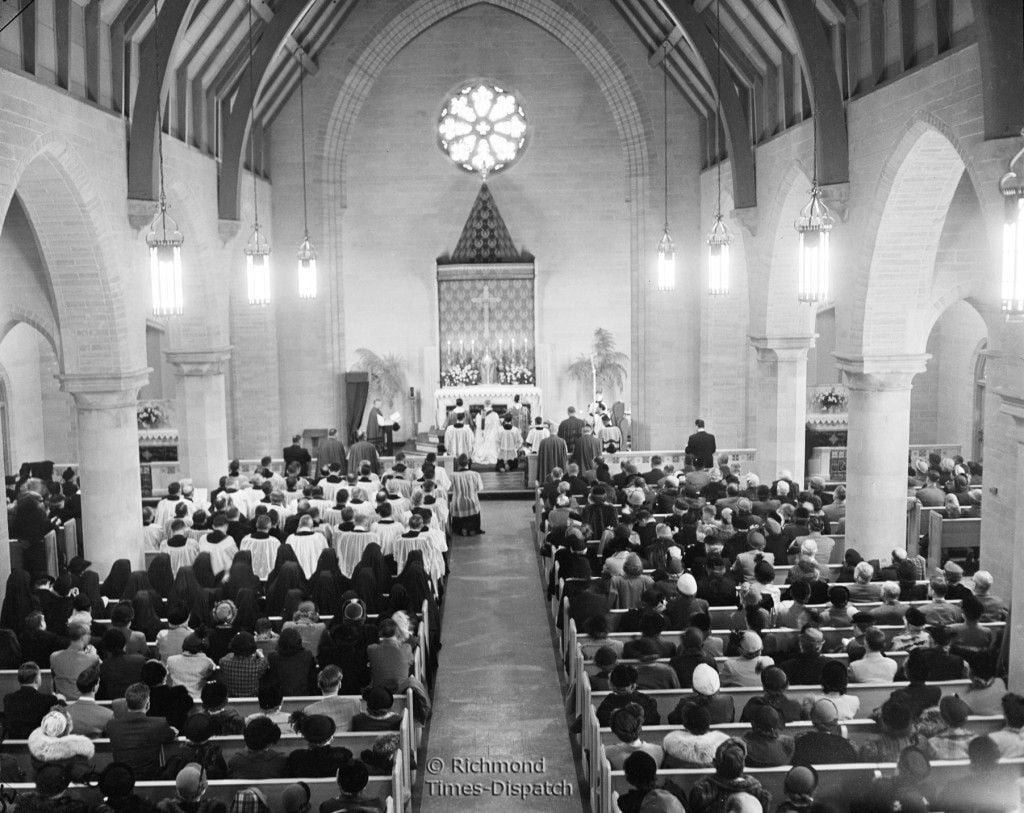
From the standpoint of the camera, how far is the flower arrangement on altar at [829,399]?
26125mm

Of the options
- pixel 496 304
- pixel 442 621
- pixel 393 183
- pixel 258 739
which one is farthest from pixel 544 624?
pixel 393 183

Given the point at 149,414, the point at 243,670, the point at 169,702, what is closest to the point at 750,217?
the point at 243,670

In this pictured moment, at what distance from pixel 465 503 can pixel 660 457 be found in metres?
4.35

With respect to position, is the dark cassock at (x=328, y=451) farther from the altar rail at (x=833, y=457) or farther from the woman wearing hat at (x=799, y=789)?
the woman wearing hat at (x=799, y=789)

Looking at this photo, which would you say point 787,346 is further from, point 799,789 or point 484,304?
point 799,789

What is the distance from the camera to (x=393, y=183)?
95.5 ft

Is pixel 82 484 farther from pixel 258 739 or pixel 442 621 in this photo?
pixel 258 739

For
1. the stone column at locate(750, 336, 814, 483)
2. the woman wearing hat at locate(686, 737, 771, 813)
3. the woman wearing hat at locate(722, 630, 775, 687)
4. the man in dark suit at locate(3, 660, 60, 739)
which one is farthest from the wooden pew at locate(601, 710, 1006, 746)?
the stone column at locate(750, 336, 814, 483)

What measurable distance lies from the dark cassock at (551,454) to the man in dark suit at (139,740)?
14502mm

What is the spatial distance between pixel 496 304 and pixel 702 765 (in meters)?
22.1

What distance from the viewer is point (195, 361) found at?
2120 cm

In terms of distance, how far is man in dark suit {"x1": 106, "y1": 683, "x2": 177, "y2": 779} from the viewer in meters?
8.17

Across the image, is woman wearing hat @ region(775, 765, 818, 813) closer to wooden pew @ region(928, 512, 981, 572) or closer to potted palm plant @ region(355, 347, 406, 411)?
wooden pew @ region(928, 512, 981, 572)

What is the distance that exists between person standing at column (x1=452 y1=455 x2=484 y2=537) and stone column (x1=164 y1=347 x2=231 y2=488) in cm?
→ 484
